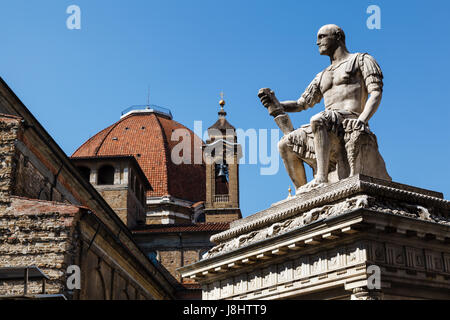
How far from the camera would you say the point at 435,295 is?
909 cm

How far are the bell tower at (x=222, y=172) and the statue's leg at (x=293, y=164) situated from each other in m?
38.3

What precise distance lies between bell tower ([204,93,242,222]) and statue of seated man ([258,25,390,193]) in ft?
125

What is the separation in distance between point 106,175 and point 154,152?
11.9 metres

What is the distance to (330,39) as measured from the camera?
428 inches

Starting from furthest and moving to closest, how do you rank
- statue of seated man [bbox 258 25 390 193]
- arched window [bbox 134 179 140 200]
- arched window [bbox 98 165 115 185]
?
arched window [bbox 134 179 140 200]
arched window [bbox 98 165 115 185]
statue of seated man [bbox 258 25 390 193]

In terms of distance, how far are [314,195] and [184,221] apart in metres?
45.4

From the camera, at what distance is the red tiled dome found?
57.0 meters

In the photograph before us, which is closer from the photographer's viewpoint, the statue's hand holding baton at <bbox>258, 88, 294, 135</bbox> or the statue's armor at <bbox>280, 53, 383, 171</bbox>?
the statue's armor at <bbox>280, 53, 383, 171</bbox>

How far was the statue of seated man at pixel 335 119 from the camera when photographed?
10055 mm

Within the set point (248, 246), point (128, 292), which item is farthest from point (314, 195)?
point (128, 292)

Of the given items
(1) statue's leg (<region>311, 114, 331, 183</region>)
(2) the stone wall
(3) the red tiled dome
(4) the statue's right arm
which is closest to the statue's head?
(4) the statue's right arm

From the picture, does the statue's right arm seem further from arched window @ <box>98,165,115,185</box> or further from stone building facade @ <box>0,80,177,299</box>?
arched window @ <box>98,165,115,185</box>

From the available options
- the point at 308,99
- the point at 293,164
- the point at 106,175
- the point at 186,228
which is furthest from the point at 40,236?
the point at 106,175
